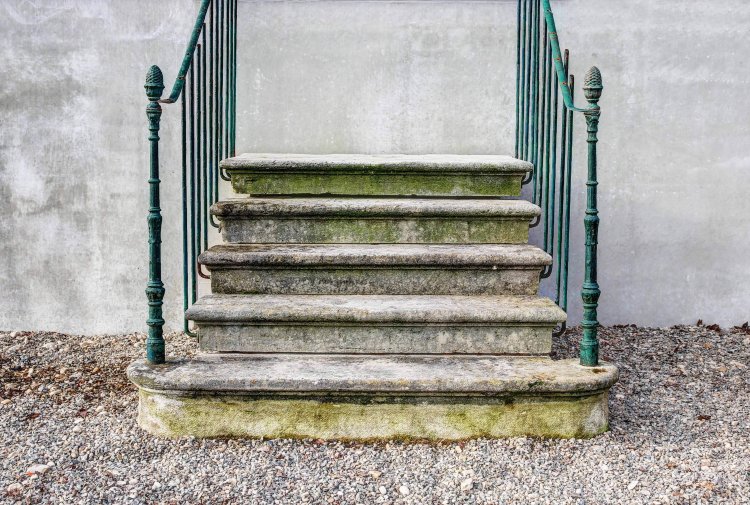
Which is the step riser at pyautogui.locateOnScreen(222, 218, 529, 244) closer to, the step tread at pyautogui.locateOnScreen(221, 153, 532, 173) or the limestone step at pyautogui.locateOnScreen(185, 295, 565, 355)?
the step tread at pyautogui.locateOnScreen(221, 153, 532, 173)

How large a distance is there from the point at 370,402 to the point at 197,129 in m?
1.59

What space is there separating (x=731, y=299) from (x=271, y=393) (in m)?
2.92

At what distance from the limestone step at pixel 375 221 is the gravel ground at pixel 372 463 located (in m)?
0.87

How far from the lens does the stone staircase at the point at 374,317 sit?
2.91 meters

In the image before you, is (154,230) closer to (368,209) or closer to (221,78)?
(368,209)

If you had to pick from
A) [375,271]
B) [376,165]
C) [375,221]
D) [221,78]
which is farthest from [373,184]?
[221,78]

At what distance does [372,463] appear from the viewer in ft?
9.18

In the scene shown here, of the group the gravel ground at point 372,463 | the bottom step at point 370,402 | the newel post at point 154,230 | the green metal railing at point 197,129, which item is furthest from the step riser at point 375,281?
the gravel ground at point 372,463

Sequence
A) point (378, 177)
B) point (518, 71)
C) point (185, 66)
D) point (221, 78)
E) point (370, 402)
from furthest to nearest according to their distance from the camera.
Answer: point (518, 71) → point (221, 78) → point (378, 177) → point (185, 66) → point (370, 402)

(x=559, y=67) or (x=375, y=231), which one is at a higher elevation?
(x=559, y=67)

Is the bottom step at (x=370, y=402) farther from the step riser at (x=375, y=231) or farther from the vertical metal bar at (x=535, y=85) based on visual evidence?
the vertical metal bar at (x=535, y=85)

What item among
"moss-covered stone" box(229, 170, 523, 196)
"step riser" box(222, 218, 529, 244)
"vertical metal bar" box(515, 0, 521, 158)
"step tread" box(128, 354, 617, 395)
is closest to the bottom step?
"step tread" box(128, 354, 617, 395)

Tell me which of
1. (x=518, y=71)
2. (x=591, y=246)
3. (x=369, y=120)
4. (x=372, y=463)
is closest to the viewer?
(x=372, y=463)

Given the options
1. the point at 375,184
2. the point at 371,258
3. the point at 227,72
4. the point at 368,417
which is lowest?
the point at 368,417
